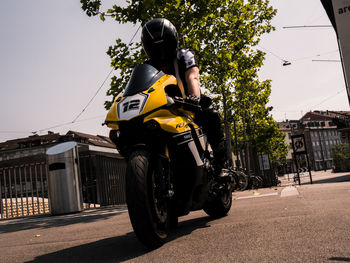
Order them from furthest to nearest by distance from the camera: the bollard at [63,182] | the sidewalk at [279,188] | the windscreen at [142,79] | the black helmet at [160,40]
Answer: the bollard at [63,182], the sidewalk at [279,188], the black helmet at [160,40], the windscreen at [142,79]

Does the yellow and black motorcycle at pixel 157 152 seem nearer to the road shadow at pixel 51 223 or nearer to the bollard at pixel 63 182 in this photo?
the road shadow at pixel 51 223

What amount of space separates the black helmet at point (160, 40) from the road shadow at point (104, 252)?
1.84 metres

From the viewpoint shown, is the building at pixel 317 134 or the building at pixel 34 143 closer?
the building at pixel 34 143

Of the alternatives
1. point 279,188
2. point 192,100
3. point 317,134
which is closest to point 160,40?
point 192,100

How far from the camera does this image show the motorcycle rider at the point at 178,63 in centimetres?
363

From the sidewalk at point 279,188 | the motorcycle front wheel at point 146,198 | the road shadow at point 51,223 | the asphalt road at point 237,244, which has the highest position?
the motorcycle front wheel at point 146,198

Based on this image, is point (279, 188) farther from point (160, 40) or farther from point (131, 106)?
point (131, 106)

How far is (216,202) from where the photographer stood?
437 centimetres

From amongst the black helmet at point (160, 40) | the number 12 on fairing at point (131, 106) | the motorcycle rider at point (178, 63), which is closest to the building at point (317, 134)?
the motorcycle rider at point (178, 63)

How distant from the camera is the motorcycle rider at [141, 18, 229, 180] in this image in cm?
363

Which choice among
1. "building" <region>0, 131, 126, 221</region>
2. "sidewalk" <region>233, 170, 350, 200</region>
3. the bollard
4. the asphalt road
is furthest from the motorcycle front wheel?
"building" <region>0, 131, 126, 221</region>

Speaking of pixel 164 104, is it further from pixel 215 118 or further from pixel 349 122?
pixel 349 122

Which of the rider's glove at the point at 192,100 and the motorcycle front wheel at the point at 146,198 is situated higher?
the rider's glove at the point at 192,100

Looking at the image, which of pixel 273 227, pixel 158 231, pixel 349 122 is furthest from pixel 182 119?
pixel 349 122
